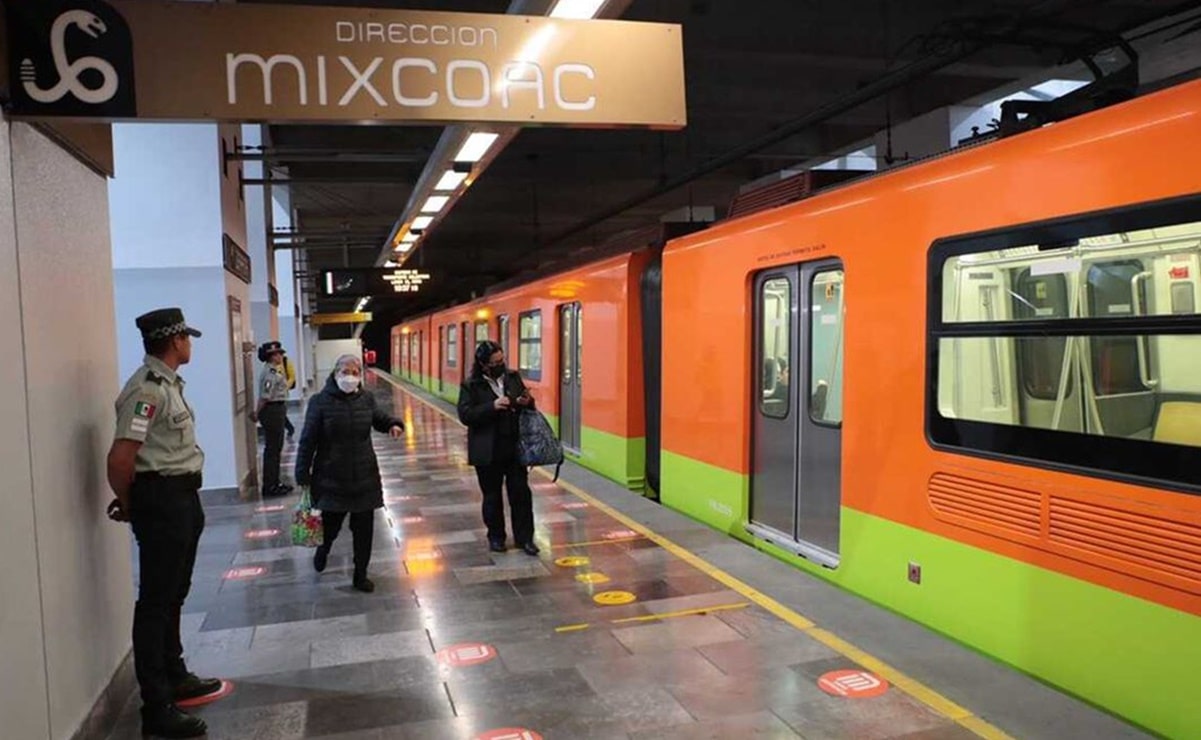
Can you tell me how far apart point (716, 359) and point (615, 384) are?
224 cm

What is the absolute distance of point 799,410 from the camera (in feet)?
18.4

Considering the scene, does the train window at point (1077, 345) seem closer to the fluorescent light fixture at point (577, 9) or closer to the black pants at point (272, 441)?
the fluorescent light fixture at point (577, 9)

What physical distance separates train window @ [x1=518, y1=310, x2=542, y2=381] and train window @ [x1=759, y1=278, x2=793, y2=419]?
5.97m

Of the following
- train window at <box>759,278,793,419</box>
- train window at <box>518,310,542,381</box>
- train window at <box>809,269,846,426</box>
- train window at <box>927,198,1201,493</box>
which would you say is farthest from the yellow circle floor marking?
train window at <box>518,310,542,381</box>

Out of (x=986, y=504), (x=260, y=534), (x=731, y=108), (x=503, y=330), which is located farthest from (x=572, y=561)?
(x=503, y=330)

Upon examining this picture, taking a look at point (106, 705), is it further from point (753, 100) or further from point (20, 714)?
point (753, 100)

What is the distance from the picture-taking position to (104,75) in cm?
310

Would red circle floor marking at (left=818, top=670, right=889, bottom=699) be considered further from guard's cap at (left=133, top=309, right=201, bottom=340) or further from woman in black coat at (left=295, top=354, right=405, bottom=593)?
guard's cap at (left=133, top=309, right=201, bottom=340)

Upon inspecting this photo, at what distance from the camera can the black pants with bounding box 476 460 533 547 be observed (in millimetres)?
6293

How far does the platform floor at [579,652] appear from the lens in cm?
351

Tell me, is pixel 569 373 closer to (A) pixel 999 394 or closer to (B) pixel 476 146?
(B) pixel 476 146

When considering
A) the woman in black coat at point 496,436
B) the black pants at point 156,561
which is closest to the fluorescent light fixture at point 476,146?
the woman in black coat at point 496,436

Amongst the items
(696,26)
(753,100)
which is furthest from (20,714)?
(753,100)

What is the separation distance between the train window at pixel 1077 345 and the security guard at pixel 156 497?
3512mm
